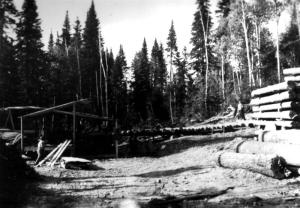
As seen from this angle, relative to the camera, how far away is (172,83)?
6469cm

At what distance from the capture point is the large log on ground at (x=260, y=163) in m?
10.5

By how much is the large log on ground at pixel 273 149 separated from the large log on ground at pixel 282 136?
2.02 feet

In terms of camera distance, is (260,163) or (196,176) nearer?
(260,163)

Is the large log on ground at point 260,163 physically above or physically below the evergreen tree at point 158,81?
below

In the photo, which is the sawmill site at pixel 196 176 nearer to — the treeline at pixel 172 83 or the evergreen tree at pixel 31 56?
the treeline at pixel 172 83

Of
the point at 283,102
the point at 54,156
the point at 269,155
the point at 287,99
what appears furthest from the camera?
the point at 54,156

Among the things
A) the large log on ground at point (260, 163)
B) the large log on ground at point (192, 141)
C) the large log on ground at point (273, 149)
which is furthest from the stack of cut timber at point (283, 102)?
the large log on ground at point (192, 141)

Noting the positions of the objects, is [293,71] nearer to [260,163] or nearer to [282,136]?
[282,136]

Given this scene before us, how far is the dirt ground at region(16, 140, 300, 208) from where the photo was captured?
884 cm

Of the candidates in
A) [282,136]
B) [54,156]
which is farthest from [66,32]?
[282,136]

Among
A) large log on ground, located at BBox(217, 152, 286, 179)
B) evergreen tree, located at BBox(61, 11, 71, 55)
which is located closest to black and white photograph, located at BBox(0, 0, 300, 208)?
large log on ground, located at BBox(217, 152, 286, 179)

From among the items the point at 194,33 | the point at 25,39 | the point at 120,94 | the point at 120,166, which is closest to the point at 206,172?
the point at 120,166

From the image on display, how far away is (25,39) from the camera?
39719 mm

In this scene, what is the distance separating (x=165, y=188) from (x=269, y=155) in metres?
3.21
